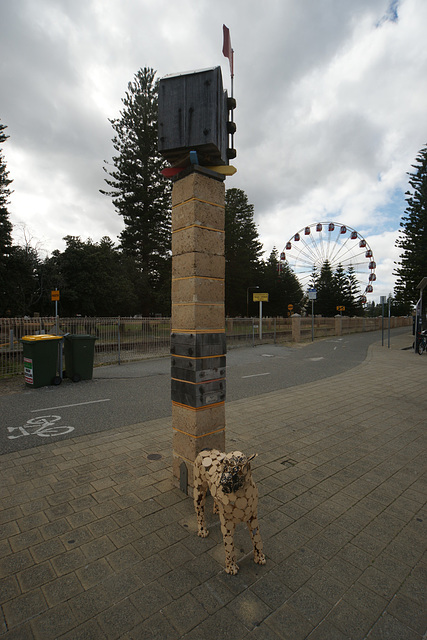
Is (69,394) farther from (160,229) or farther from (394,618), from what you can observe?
(160,229)

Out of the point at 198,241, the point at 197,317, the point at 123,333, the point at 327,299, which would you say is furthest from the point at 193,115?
the point at 327,299

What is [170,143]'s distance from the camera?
3.22 metres

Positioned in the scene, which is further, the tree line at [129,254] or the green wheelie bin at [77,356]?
the tree line at [129,254]

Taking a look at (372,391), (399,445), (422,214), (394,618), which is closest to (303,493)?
(394,618)

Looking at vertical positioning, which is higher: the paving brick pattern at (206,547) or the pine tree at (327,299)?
the pine tree at (327,299)

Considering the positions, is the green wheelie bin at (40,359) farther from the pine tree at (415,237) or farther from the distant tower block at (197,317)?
the pine tree at (415,237)

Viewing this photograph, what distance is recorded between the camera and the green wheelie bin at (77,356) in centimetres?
891

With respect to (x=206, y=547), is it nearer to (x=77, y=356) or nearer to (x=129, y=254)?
(x=77, y=356)

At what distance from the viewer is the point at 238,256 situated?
148ft

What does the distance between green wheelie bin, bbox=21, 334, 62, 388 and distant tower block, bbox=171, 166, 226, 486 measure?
6.03 metres

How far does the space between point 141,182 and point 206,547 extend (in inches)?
1294

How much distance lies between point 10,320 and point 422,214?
36.7 m

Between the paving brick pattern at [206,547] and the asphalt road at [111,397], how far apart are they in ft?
2.52

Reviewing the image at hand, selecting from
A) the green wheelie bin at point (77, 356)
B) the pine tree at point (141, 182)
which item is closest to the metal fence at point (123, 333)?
the green wheelie bin at point (77, 356)
